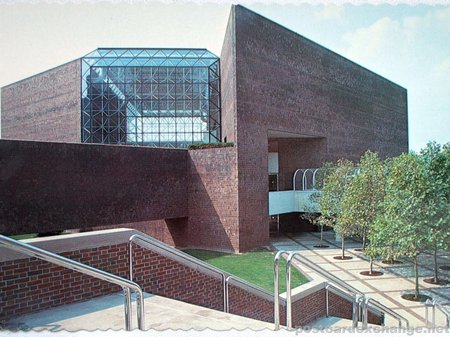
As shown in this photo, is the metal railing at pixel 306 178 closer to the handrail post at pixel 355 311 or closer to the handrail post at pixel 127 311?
the handrail post at pixel 355 311

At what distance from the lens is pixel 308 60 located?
59.4 feet

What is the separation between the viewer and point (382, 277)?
11.9 meters

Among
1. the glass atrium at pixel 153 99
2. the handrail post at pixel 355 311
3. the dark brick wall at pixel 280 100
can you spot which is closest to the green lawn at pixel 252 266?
the dark brick wall at pixel 280 100

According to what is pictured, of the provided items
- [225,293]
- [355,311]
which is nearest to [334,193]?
[225,293]

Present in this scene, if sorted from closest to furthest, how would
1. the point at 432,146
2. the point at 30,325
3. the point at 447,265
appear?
1. the point at 30,325
2. the point at 432,146
3. the point at 447,265

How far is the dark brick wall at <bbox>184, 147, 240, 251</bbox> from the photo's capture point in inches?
593

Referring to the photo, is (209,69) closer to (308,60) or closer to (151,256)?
(308,60)

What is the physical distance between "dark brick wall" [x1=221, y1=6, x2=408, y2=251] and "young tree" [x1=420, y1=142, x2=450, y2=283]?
22.9 feet

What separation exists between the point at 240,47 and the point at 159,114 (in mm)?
8703

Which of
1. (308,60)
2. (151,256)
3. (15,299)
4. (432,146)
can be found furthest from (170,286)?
(308,60)

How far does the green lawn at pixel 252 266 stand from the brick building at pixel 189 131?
824 mm

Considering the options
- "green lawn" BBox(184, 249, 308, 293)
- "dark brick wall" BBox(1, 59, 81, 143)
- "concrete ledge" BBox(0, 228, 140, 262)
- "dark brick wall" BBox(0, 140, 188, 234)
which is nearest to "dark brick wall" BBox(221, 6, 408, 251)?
"green lawn" BBox(184, 249, 308, 293)

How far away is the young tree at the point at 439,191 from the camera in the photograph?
362 inches

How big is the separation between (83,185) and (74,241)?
8352 millimetres
